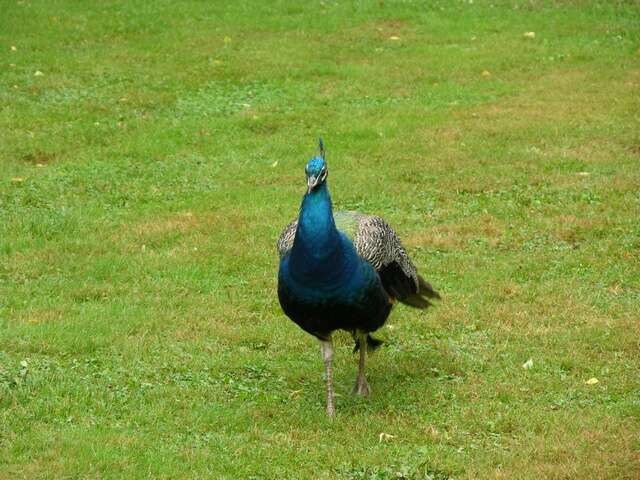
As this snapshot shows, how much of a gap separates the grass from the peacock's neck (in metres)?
1.10

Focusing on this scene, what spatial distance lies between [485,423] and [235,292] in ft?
10.7

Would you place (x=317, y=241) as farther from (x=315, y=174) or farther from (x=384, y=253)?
(x=384, y=253)

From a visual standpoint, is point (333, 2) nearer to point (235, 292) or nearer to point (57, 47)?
point (57, 47)

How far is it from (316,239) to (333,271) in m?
0.26

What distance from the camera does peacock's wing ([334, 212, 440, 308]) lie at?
27.5ft

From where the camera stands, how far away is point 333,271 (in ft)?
25.4

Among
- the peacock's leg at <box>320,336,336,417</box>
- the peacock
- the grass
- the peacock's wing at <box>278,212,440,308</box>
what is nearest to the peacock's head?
the peacock

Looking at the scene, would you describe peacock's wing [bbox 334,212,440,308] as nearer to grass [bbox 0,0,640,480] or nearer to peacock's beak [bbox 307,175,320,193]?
grass [bbox 0,0,640,480]

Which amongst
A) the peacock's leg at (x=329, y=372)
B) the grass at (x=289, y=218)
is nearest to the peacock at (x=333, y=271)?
the peacock's leg at (x=329, y=372)

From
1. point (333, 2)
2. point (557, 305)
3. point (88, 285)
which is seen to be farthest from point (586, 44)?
point (88, 285)

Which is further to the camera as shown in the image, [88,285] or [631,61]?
[631,61]

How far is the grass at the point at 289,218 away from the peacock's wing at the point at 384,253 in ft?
1.96

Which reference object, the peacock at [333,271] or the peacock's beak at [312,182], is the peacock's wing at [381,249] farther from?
the peacock's beak at [312,182]

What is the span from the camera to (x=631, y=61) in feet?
61.5
